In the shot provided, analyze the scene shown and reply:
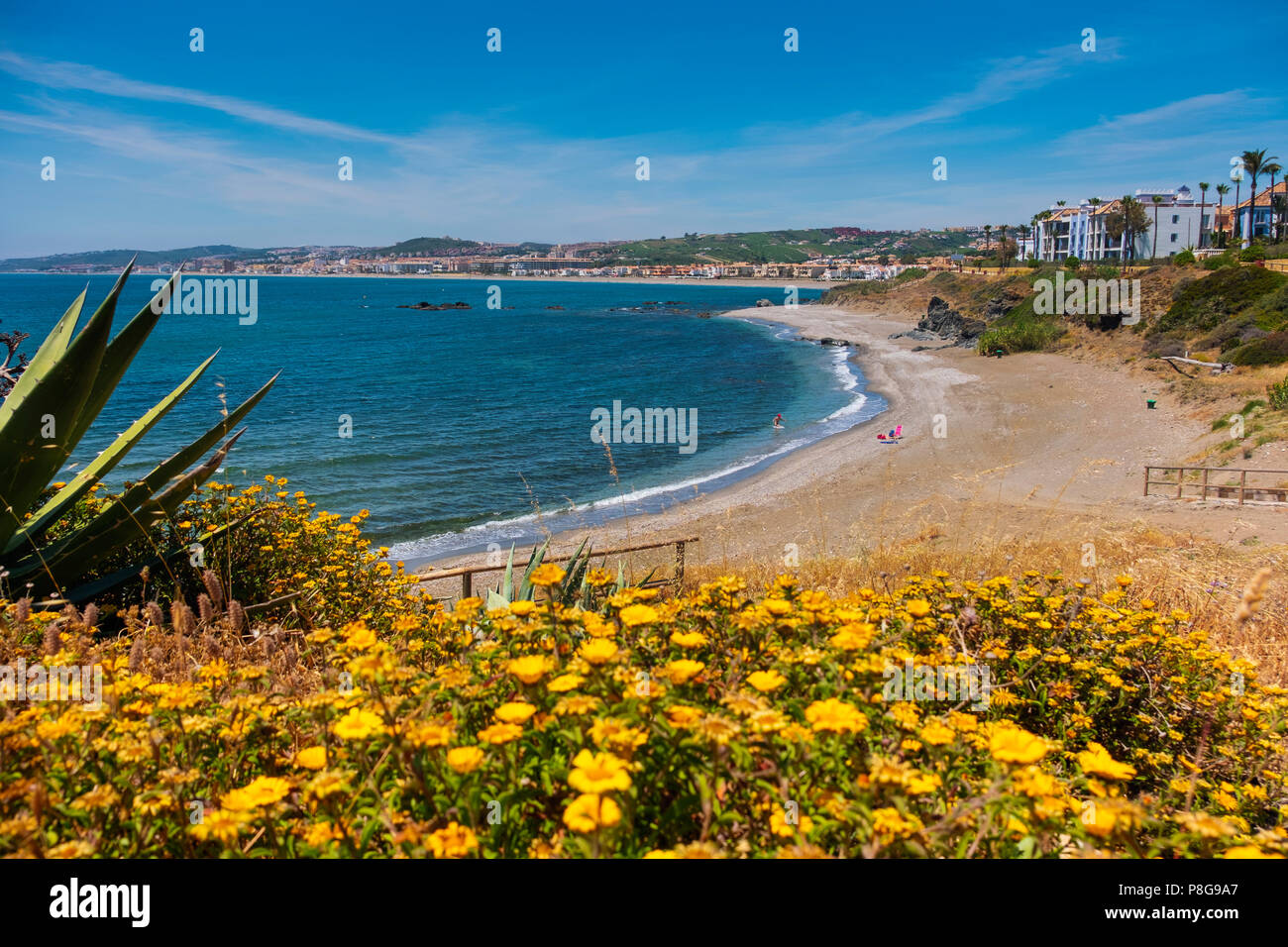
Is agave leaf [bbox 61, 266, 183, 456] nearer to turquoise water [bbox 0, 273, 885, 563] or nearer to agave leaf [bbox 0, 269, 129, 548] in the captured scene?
agave leaf [bbox 0, 269, 129, 548]

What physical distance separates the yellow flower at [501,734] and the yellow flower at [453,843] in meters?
0.19

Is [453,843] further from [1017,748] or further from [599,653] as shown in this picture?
[1017,748]

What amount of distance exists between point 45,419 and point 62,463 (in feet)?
1.06

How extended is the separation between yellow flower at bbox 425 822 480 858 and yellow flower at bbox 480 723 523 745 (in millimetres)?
189

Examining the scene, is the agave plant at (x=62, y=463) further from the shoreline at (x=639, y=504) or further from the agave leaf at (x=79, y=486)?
the shoreline at (x=639, y=504)

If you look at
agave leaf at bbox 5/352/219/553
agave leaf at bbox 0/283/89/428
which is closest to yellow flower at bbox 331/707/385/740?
agave leaf at bbox 5/352/219/553

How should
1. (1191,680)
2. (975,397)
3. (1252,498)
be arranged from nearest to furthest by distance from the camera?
(1191,680), (1252,498), (975,397)

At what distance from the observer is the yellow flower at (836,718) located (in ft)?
5.26

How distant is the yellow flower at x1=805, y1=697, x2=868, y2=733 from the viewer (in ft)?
5.26

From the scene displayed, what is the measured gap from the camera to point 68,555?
14.8ft

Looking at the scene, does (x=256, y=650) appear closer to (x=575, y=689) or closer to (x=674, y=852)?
(x=575, y=689)

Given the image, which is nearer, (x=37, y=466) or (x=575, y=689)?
(x=575, y=689)
